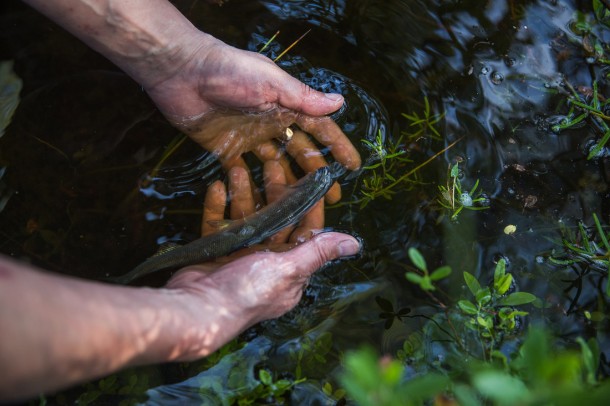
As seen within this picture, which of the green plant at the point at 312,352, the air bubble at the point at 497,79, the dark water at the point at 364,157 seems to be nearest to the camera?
the green plant at the point at 312,352

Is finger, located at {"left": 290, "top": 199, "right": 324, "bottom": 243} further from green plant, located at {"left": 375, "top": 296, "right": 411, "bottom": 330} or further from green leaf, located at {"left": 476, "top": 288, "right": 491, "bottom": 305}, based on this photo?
green leaf, located at {"left": 476, "top": 288, "right": 491, "bottom": 305}

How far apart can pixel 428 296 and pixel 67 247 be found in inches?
111

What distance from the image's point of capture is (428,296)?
387 centimetres

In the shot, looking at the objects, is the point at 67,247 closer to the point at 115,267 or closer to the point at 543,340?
the point at 115,267

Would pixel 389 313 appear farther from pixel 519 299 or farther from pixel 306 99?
pixel 306 99

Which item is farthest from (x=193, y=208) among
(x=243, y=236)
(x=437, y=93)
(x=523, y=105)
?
(x=523, y=105)

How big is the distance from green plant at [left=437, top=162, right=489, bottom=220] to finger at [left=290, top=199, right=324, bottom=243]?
93 cm

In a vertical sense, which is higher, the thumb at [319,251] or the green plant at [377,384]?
the green plant at [377,384]

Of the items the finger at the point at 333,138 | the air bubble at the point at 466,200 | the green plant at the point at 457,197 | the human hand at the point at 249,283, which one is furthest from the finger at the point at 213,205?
the air bubble at the point at 466,200

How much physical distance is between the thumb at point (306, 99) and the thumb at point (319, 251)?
1.02 metres

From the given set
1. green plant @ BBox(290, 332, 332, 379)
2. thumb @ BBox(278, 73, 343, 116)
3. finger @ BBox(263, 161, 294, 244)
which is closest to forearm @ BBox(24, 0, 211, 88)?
thumb @ BBox(278, 73, 343, 116)

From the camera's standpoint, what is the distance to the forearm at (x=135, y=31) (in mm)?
3729

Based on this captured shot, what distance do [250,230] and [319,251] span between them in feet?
1.94

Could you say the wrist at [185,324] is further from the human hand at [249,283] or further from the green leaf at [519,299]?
the green leaf at [519,299]
